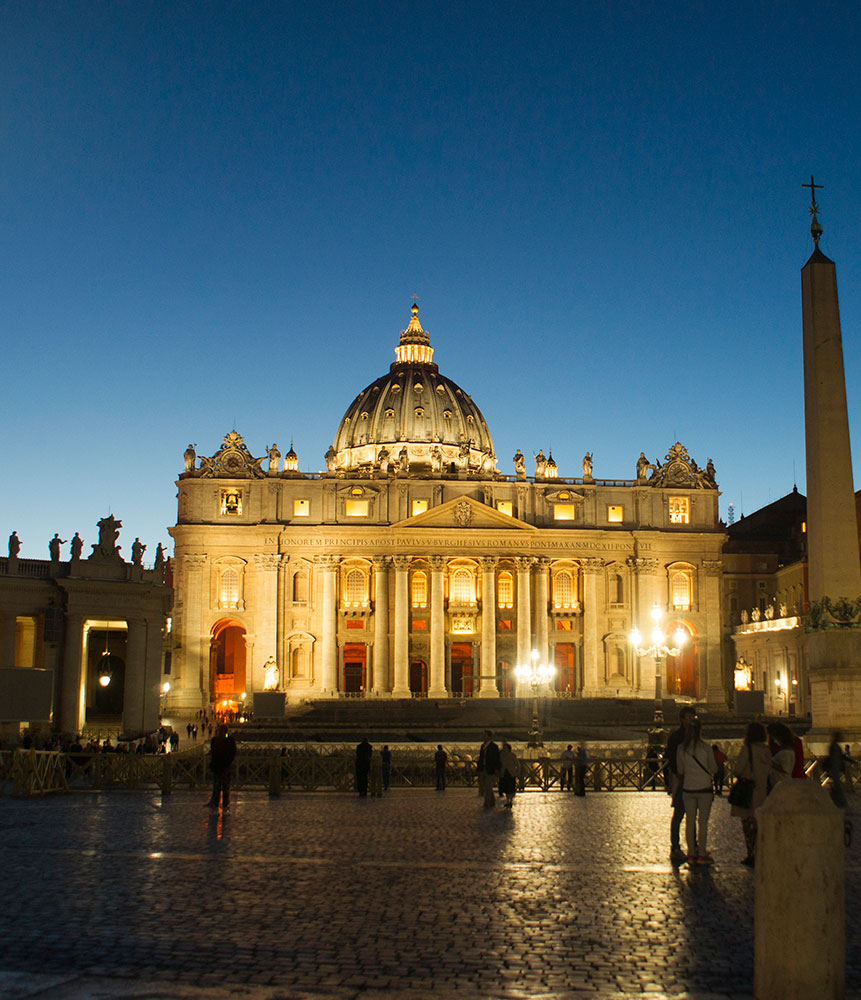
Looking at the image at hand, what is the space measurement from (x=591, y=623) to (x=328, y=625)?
1873cm

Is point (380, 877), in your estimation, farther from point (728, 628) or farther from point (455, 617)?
point (728, 628)

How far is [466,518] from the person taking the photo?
82.8 m

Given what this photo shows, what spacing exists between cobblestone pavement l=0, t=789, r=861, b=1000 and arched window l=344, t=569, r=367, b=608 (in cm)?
6489

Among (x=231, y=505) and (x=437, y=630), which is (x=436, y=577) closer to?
(x=437, y=630)

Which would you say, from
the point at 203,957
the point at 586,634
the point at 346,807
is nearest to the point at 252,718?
the point at 586,634

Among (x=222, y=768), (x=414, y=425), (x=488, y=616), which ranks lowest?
(x=222, y=768)

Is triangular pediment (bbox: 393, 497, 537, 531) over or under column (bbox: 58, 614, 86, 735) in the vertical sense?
over

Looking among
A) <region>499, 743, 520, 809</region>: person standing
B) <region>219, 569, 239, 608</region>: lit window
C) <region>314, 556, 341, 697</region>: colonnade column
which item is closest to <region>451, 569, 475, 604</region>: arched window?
<region>314, 556, 341, 697</region>: colonnade column

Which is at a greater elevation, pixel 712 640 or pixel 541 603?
pixel 541 603

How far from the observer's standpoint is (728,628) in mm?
86688

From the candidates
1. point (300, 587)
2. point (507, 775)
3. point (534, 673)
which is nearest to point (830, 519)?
point (507, 775)

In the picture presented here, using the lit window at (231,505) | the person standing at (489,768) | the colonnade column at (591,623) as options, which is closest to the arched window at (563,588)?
the colonnade column at (591,623)

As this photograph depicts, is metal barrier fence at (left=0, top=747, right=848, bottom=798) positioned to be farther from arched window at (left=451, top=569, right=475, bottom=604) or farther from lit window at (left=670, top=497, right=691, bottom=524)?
lit window at (left=670, top=497, right=691, bottom=524)

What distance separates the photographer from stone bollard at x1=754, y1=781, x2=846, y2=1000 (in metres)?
7.18
